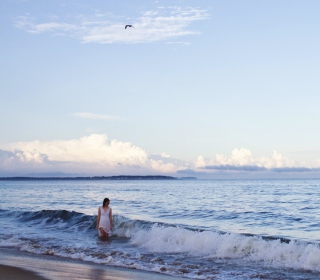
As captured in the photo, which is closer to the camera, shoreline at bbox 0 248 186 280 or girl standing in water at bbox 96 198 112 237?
shoreline at bbox 0 248 186 280

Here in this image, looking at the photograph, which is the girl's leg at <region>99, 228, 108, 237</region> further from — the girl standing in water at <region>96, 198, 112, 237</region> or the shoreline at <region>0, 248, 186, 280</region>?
the shoreline at <region>0, 248, 186, 280</region>

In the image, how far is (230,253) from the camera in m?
13.8

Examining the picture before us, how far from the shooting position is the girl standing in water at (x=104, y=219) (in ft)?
57.2

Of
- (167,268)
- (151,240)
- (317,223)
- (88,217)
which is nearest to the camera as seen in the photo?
(167,268)

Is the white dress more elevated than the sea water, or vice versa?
the white dress

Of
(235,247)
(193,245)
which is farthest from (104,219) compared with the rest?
(235,247)

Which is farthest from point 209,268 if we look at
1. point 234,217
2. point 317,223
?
point 234,217

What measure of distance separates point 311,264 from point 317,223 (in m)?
11.1

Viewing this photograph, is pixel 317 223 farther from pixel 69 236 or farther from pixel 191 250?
pixel 69 236

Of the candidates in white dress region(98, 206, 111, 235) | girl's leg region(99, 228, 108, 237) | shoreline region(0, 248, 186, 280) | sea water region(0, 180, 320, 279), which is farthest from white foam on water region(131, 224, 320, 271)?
shoreline region(0, 248, 186, 280)

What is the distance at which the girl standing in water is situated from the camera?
57.2ft

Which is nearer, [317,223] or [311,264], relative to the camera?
[311,264]

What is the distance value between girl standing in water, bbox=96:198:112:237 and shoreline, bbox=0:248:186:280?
4774 millimetres

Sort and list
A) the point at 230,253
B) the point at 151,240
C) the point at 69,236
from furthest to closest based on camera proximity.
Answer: the point at 69,236
the point at 151,240
the point at 230,253
